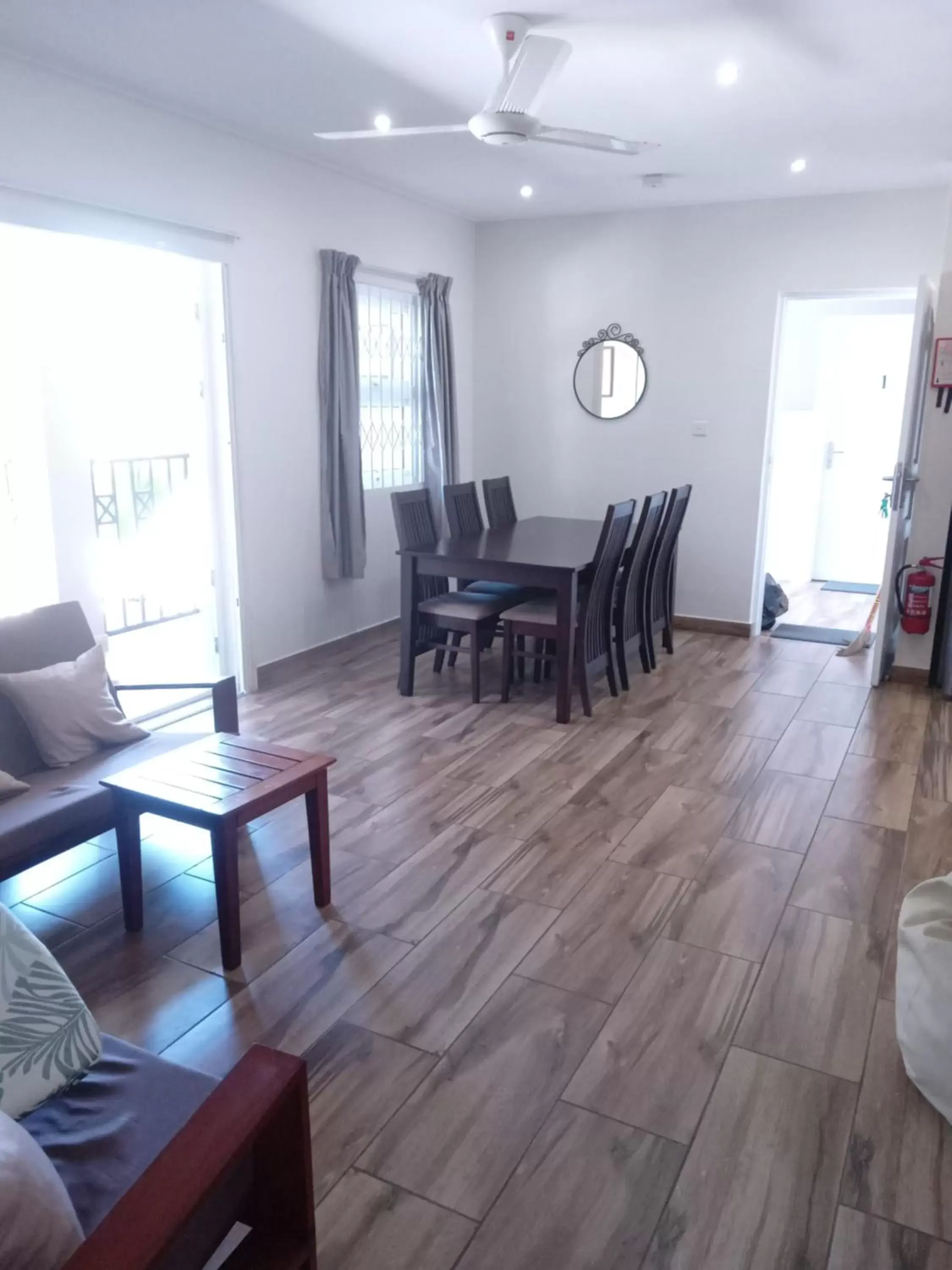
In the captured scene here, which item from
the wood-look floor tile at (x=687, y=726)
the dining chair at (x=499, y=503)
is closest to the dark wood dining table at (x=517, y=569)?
the wood-look floor tile at (x=687, y=726)

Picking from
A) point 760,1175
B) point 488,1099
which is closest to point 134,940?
point 488,1099

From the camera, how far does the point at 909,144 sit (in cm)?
423

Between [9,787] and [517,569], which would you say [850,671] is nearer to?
[517,569]

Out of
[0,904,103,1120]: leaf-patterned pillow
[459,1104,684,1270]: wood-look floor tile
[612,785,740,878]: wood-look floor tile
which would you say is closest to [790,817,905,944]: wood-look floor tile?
[612,785,740,878]: wood-look floor tile

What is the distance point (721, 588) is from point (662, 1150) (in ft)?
14.9

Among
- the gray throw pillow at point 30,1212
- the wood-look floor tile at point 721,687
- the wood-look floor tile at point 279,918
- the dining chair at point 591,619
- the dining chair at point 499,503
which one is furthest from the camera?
the dining chair at point 499,503

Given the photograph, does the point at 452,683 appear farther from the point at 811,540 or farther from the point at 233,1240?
the point at 811,540

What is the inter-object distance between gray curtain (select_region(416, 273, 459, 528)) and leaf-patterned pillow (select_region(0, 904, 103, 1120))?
4540 millimetres

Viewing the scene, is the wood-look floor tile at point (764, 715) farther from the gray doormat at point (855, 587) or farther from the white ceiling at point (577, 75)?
the gray doormat at point (855, 587)

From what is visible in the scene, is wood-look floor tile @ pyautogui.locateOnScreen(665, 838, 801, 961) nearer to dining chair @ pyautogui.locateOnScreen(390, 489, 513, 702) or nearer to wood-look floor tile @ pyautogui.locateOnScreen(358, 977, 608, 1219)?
wood-look floor tile @ pyautogui.locateOnScreen(358, 977, 608, 1219)

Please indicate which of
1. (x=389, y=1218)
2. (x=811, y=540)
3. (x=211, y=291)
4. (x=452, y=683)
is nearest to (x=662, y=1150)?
(x=389, y=1218)

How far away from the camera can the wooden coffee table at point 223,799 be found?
7.64 ft

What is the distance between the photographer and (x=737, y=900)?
2752mm

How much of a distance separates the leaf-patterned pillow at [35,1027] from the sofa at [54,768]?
954mm
